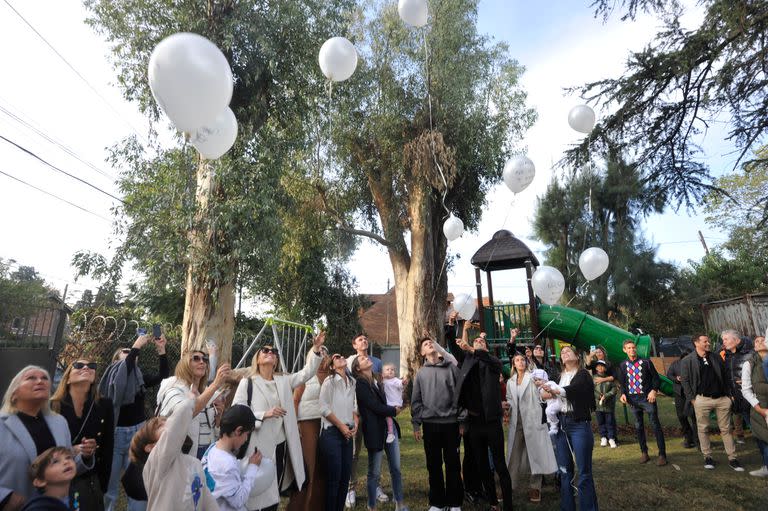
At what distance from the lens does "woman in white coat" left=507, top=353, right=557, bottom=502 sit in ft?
16.6

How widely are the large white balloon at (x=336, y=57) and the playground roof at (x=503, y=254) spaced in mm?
6413

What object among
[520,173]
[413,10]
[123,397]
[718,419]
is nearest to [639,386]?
[718,419]

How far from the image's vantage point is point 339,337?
18.7 metres

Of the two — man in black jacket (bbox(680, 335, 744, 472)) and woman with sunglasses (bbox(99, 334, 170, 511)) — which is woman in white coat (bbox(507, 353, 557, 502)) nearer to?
man in black jacket (bbox(680, 335, 744, 472))

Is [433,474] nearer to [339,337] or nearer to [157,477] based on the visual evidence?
[157,477]

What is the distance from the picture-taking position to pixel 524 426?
5.17 meters

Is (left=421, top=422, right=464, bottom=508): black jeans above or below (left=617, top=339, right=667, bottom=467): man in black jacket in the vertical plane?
below

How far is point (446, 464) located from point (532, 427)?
4.46 ft

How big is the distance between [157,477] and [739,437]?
9.00 meters

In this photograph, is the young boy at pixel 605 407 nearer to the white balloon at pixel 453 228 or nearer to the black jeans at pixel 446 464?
the white balloon at pixel 453 228

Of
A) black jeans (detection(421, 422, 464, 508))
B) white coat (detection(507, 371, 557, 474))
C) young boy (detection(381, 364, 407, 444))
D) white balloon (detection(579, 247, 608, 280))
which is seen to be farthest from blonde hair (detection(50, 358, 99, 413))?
white balloon (detection(579, 247, 608, 280))

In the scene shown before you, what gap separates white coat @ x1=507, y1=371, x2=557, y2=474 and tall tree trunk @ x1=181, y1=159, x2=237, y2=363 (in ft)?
15.0

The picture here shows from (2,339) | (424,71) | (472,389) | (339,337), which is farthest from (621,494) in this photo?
(339,337)

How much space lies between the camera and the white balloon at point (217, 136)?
456cm
